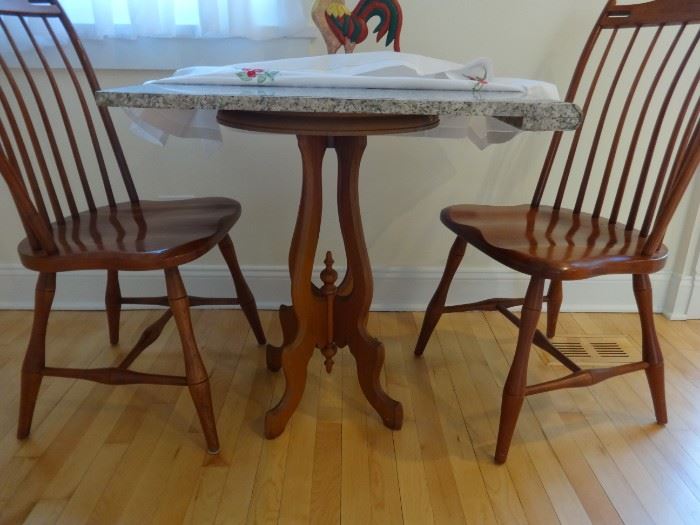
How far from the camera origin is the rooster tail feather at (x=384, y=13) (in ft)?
3.84

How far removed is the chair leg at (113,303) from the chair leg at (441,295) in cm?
89

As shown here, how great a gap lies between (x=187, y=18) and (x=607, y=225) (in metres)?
Answer: 1.27

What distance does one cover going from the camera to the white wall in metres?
1.59

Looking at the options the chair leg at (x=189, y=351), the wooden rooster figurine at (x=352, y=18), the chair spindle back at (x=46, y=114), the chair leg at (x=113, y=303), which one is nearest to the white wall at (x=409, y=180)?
the chair spindle back at (x=46, y=114)

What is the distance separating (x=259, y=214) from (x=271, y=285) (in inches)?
9.9

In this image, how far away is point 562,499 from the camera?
1119 millimetres

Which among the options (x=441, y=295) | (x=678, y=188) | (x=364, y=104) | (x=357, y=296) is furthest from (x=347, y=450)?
(x=678, y=188)

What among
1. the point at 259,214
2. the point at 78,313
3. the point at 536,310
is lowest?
the point at 78,313

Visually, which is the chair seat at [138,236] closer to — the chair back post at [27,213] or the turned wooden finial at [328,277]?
the chair back post at [27,213]

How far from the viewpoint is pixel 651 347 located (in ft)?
4.20

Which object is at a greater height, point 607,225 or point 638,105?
point 638,105

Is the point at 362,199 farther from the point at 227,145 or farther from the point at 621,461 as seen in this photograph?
the point at 621,461

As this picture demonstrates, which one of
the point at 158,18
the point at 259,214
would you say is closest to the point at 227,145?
the point at 259,214

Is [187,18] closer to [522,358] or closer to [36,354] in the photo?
[36,354]
